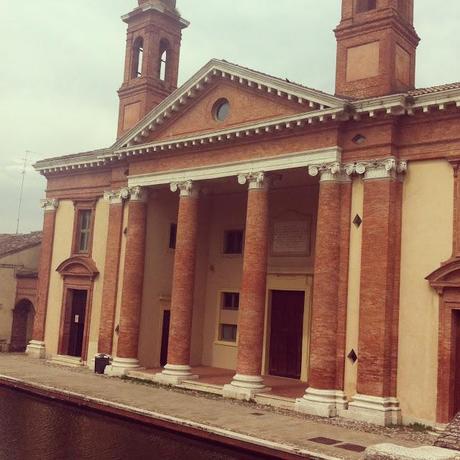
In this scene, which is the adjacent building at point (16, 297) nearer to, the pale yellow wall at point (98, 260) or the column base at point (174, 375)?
the pale yellow wall at point (98, 260)

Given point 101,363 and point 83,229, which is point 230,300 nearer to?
point 101,363

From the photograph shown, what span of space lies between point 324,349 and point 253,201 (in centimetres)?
503

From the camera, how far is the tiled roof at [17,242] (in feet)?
Answer: 95.1

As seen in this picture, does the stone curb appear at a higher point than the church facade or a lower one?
lower

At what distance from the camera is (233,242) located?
23953 mm

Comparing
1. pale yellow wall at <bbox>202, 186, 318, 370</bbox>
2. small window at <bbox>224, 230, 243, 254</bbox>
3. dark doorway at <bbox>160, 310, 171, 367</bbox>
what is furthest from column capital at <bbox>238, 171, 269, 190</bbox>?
dark doorway at <bbox>160, 310, 171, 367</bbox>

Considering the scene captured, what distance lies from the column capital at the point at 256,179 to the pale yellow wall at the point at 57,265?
10103mm

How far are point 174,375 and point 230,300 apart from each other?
496 centimetres

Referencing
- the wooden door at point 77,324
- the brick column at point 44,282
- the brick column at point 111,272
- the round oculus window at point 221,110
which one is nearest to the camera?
the round oculus window at point 221,110

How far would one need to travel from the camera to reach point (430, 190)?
50.8 feet

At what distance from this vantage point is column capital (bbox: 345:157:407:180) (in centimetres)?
1581

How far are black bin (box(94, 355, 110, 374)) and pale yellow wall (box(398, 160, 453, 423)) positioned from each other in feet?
36.1

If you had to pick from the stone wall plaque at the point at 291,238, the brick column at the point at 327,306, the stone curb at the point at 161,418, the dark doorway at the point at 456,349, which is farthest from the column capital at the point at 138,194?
the dark doorway at the point at 456,349

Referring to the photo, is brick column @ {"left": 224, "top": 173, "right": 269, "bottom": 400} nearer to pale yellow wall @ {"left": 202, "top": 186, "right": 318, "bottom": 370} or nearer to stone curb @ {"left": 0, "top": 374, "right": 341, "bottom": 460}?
pale yellow wall @ {"left": 202, "top": 186, "right": 318, "bottom": 370}
